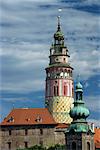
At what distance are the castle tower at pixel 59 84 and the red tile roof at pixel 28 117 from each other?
6.06ft

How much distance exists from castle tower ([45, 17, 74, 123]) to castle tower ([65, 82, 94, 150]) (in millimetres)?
19975

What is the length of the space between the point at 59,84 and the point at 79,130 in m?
24.1

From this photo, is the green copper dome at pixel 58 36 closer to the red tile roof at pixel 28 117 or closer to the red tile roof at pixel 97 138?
the red tile roof at pixel 28 117

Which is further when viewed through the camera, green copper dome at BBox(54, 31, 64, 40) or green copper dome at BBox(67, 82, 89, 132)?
green copper dome at BBox(54, 31, 64, 40)

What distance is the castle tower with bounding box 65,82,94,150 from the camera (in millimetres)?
40156

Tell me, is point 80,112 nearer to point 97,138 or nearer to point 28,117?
point 97,138

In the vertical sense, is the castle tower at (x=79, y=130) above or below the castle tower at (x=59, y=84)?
below

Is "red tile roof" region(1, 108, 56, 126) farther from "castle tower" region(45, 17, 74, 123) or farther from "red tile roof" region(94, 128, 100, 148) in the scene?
"red tile roof" region(94, 128, 100, 148)

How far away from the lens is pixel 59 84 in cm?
6544

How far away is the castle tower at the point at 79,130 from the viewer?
40.2 meters

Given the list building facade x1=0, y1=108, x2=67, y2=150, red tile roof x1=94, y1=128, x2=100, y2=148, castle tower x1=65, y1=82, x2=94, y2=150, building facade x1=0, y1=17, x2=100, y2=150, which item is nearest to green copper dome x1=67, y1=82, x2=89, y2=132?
castle tower x1=65, y1=82, x2=94, y2=150

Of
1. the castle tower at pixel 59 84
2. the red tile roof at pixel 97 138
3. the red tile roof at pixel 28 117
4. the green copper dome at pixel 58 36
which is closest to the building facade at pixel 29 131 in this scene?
the red tile roof at pixel 28 117

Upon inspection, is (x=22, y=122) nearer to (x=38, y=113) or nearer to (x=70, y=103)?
(x=38, y=113)

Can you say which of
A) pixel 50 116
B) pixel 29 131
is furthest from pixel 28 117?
pixel 50 116
